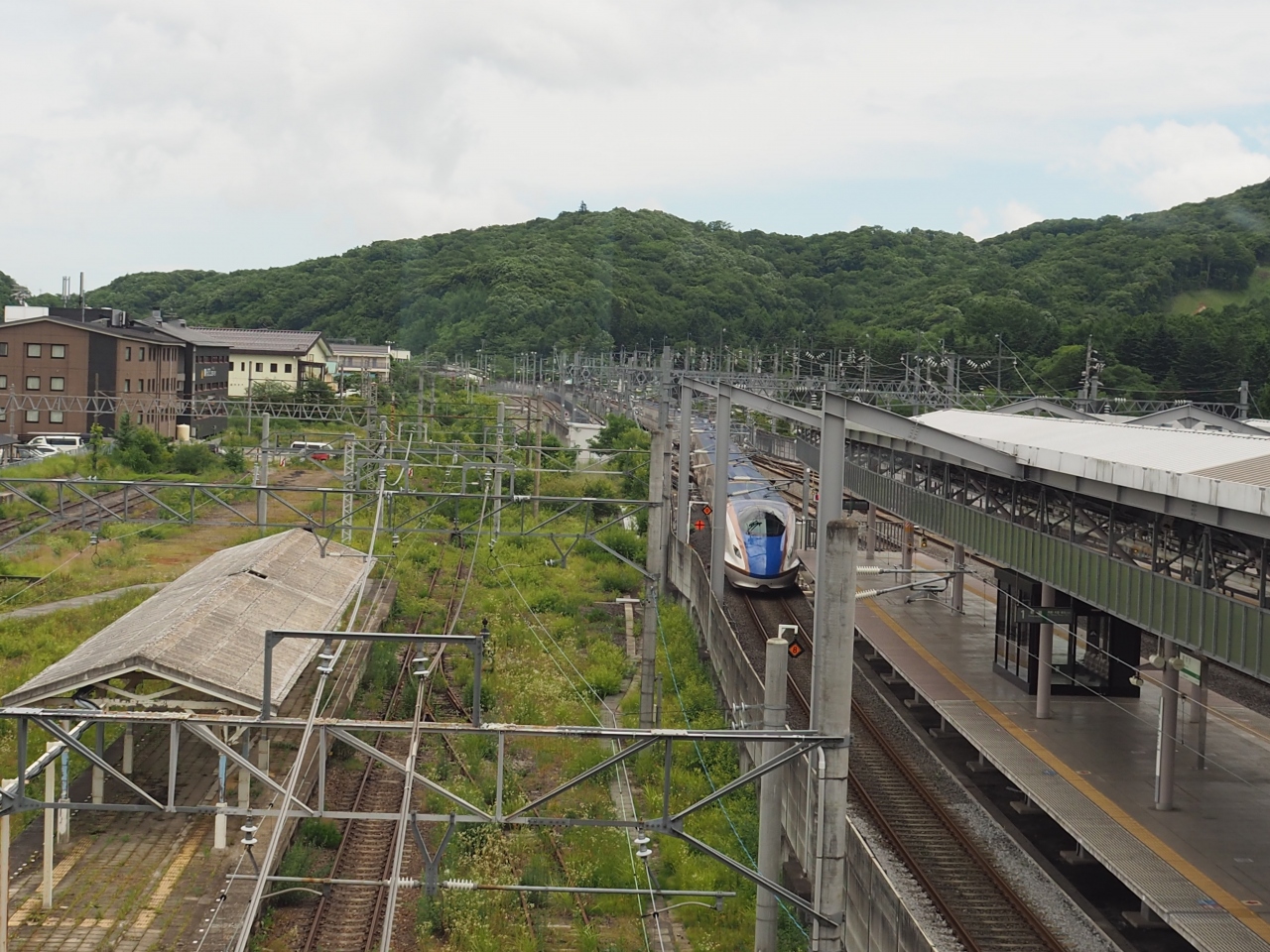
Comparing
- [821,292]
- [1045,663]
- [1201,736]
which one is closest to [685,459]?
[1045,663]

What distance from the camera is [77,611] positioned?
20.6 m

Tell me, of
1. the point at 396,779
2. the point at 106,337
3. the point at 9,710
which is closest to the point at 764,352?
the point at 106,337

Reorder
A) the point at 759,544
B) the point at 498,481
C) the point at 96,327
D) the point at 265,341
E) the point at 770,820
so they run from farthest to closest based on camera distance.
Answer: the point at 265,341 < the point at 96,327 < the point at 759,544 < the point at 498,481 < the point at 770,820

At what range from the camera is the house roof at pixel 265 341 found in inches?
2404

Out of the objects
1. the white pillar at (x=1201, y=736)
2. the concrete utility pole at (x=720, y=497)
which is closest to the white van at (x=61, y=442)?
the concrete utility pole at (x=720, y=497)

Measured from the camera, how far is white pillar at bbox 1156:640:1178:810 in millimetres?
10727

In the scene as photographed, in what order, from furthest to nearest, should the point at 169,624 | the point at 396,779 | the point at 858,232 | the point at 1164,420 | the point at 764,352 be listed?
the point at 858,232 → the point at 764,352 → the point at 1164,420 → the point at 396,779 → the point at 169,624

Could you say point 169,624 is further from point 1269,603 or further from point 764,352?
point 764,352

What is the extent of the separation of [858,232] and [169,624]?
7255cm

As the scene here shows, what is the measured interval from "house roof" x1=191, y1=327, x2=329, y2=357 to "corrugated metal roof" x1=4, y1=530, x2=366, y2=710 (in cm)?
4446

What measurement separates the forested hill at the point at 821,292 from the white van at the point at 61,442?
27.0 metres

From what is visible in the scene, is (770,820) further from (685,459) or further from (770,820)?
(685,459)

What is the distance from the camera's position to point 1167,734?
1071 centimetres

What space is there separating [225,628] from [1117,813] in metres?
8.84
